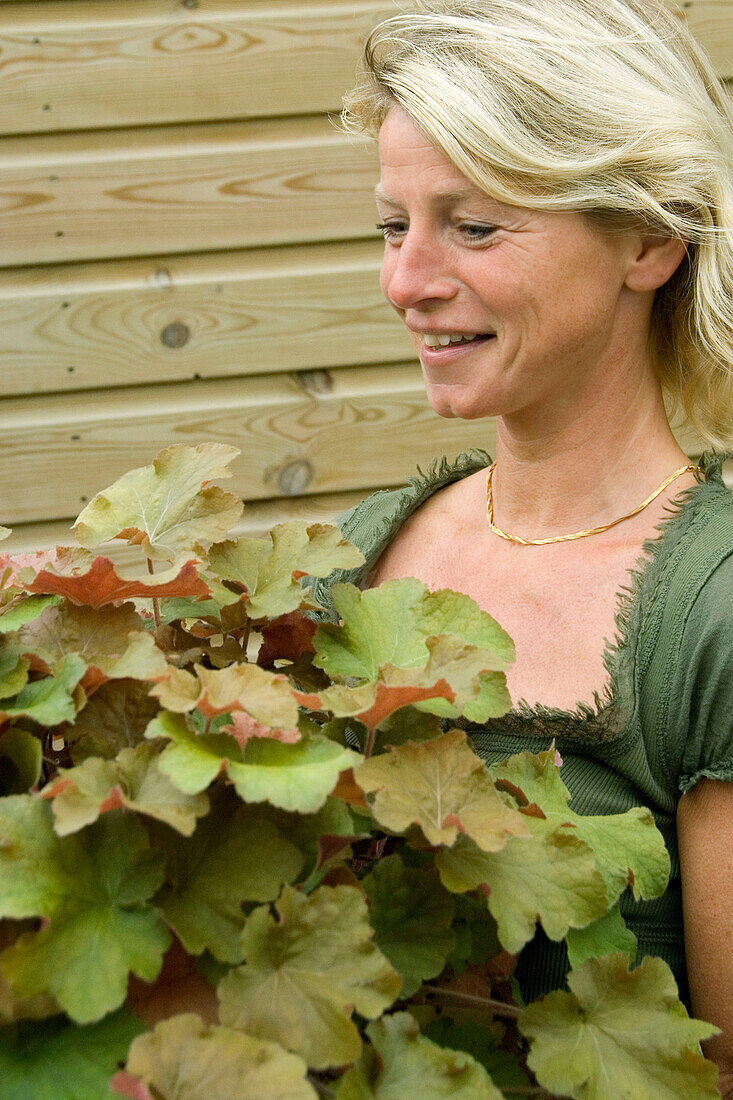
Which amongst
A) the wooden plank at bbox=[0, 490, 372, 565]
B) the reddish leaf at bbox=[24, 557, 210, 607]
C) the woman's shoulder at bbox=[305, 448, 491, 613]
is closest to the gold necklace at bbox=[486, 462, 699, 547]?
the woman's shoulder at bbox=[305, 448, 491, 613]

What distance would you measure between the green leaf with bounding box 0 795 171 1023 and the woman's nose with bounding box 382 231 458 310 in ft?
2.45

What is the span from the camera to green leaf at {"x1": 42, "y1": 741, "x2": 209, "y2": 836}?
473mm

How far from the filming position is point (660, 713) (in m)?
1.07

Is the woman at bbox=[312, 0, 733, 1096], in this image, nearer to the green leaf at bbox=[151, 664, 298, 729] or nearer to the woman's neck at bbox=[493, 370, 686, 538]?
the woman's neck at bbox=[493, 370, 686, 538]

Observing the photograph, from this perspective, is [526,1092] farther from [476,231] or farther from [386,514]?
[386,514]

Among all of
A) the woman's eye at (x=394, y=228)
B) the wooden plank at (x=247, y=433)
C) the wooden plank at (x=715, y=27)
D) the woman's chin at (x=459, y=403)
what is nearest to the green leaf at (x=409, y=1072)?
the woman's chin at (x=459, y=403)

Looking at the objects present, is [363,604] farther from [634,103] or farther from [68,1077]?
[634,103]

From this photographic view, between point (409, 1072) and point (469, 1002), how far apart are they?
0.10m

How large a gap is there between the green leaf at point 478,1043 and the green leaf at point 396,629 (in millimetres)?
192

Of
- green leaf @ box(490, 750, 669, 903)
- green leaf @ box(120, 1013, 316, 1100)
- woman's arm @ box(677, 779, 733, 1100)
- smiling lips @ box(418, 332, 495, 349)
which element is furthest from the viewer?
smiling lips @ box(418, 332, 495, 349)

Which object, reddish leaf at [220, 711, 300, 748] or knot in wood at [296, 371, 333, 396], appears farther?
knot in wood at [296, 371, 333, 396]

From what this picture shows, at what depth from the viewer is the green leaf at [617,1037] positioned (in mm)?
542

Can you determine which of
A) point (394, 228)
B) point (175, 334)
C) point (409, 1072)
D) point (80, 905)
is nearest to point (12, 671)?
point (80, 905)

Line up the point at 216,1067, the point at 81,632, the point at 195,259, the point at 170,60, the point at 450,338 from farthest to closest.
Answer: the point at 195,259 → the point at 170,60 → the point at 450,338 → the point at 81,632 → the point at 216,1067
